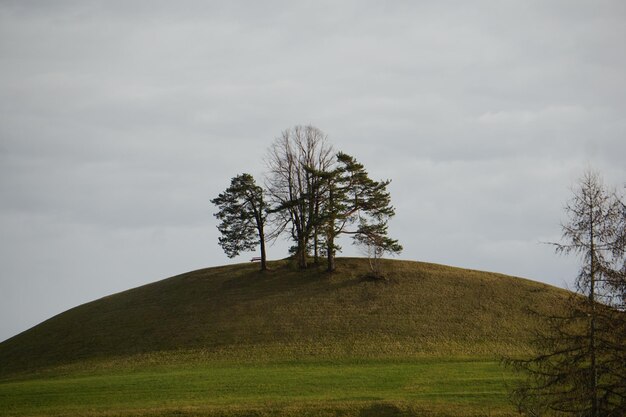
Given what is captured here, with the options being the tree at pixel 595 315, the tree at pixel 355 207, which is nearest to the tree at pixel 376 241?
the tree at pixel 355 207

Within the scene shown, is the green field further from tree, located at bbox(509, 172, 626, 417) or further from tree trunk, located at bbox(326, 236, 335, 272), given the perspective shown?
tree, located at bbox(509, 172, 626, 417)

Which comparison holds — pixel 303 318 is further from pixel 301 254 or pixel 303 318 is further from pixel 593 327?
pixel 593 327

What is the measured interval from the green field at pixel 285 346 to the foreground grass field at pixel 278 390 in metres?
0.13

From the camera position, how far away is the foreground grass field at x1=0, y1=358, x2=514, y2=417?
34.5 meters

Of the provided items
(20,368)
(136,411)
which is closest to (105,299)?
(20,368)

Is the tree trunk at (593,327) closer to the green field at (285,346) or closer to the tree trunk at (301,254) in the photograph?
the green field at (285,346)

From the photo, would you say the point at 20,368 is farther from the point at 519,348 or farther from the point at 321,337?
the point at 519,348

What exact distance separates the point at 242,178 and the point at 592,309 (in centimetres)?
5597

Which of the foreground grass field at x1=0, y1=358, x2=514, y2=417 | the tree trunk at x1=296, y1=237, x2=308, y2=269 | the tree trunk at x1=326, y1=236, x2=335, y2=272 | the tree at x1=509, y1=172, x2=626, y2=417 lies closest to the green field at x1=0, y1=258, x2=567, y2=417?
the foreground grass field at x1=0, y1=358, x2=514, y2=417

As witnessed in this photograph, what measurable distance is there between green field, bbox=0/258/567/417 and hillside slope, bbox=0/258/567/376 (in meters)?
0.21

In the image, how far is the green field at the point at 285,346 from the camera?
1441 inches

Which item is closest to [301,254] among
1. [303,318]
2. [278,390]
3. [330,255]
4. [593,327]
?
[330,255]

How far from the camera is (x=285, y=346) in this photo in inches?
2106

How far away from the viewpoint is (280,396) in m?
37.4
